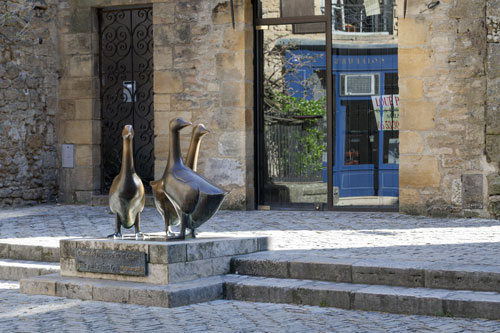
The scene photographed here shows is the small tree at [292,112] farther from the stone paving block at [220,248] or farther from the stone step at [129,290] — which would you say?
the stone step at [129,290]

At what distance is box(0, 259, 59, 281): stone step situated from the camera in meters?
7.84

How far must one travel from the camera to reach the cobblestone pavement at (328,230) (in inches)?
299

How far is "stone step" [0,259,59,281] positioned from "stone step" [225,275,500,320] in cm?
181

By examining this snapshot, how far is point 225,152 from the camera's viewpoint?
1277 centimetres

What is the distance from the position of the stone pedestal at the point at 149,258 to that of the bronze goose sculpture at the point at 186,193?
0.19 m

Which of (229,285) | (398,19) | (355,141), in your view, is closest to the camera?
(229,285)

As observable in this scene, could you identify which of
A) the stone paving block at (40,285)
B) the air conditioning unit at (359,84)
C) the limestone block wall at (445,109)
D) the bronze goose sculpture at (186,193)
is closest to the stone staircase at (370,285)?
the bronze goose sculpture at (186,193)

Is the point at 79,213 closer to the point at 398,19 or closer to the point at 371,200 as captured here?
the point at 371,200

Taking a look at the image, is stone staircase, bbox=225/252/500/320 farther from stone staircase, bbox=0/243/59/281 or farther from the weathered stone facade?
the weathered stone facade

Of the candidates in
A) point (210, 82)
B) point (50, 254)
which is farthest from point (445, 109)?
point (50, 254)

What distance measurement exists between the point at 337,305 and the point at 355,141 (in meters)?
6.15

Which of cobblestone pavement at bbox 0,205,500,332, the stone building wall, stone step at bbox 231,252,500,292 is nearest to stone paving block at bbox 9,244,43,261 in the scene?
cobblestone pavement at bbox 0,205,500,332

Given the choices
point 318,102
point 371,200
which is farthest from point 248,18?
point 371,200

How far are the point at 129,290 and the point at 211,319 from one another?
0.89m
